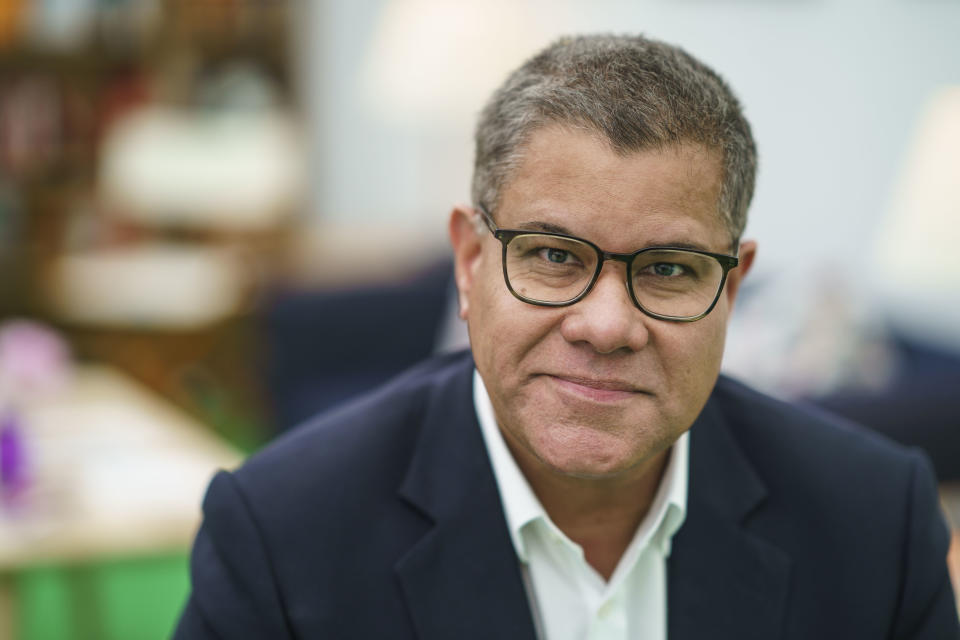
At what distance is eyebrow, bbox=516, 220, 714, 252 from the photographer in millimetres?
1008

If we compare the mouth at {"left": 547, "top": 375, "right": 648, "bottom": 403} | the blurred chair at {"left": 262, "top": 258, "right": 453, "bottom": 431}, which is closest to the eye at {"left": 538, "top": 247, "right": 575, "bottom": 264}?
the mouth at {"left": 547, "top": 375, "right": 648, "bottom": 403}

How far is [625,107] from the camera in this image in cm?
99

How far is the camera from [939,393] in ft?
8.63

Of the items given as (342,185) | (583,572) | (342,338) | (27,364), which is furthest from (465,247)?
(342,185)

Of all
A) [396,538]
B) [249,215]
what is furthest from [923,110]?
[396,538]

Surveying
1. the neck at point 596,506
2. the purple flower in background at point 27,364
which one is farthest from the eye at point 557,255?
the purple flower in background at point 27,364

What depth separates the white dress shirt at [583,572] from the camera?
116 cm

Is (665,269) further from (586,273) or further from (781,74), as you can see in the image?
(781,74)

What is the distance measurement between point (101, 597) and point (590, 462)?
5.06ft

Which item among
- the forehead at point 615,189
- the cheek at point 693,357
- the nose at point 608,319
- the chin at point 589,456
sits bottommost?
the chin at point 589,456

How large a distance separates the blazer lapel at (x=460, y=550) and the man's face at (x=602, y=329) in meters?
0.13

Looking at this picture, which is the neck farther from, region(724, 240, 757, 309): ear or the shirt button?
region(724, 240, 757, 309): ear

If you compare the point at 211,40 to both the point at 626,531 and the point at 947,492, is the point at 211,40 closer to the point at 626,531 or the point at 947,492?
the point at 947,492

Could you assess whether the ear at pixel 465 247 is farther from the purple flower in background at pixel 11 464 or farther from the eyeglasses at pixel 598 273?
the purple flower in background at pixel 11 464
